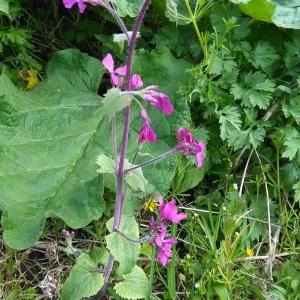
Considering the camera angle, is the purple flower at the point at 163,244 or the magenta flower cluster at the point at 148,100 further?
the purple flower at the point at 163,244

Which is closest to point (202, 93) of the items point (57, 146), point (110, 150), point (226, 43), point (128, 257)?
point (226, 43)

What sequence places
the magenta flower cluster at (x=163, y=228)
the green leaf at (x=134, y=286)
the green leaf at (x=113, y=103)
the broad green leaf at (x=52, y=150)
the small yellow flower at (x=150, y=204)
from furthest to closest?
the small yellow flower at (x=150, y=204)
the broad green leaf at (x=52, y=150)
the green leaf at (x=134, y=286)
the magenta flower cluster at (x=163, y=228)
the green leaf at (x=113, y=103)

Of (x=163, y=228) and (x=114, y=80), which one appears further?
(x=163, y=228)

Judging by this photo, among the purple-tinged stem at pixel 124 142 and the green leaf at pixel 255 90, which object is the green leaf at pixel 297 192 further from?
the purple-tinged stem at pixel 124 142

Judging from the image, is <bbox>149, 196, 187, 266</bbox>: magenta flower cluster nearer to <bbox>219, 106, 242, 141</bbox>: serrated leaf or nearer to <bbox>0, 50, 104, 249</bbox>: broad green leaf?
<bbox>0, 50, 104, 249</bbox>: broad green leaf

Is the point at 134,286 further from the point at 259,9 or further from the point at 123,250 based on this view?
the point at 259,9

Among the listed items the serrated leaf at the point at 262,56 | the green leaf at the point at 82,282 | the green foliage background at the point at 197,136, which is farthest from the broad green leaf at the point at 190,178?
the green leaf at the point at 82,282

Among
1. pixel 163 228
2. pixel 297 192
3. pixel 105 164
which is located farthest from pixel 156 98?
pixel 297 192
